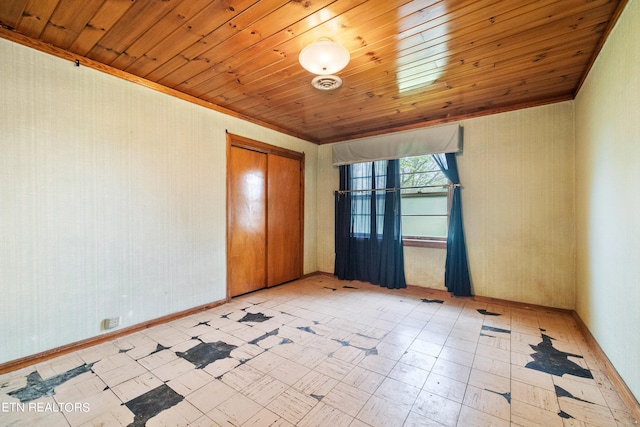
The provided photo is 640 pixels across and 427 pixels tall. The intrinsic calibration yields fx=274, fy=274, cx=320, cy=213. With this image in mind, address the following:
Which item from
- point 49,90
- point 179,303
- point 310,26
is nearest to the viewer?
point 310,26

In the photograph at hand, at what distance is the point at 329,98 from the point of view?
3.23m

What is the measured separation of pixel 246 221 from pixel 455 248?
2943 millimetres

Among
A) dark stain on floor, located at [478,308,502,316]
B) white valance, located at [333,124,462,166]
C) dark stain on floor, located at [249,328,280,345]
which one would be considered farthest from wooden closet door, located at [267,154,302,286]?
dark stain on floor, located at [478,308,502,316]

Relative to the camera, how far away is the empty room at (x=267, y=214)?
69.9 inches

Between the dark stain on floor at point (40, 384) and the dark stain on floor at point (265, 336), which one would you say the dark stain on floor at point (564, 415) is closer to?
the dark stain on floor at point (265, 336)

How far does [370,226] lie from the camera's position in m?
4.52

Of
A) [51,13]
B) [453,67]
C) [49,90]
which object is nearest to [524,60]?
[453,67]

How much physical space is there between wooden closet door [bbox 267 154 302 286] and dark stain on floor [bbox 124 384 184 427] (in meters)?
2.46

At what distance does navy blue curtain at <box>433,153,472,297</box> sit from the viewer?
3684 millimetres

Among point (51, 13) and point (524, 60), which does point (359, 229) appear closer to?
point (524, 60)

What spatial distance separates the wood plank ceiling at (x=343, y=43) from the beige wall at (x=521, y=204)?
35 centimetres

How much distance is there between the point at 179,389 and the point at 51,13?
271cm

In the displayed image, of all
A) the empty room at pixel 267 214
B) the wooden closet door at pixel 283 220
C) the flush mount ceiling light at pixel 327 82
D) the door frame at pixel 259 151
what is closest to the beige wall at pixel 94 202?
the empty room at pixel 267 214

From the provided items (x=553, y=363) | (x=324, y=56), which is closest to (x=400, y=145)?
(x=324, y=56)
